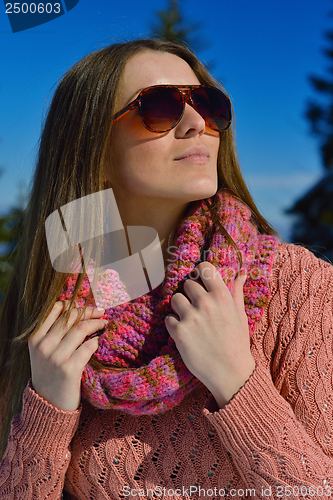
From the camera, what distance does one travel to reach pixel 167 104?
4.97 ft

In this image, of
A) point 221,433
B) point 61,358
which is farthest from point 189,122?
point 221,433

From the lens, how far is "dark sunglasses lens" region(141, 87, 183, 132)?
1.50 metres

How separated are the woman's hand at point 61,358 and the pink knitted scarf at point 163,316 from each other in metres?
0.06

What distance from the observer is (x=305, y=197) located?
812cm

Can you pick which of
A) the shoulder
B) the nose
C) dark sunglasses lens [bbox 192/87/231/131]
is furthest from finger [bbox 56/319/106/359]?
dark sunglasses lens [bbox 192/87/231/131]

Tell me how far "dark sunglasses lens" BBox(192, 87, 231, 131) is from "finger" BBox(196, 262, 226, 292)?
642mm

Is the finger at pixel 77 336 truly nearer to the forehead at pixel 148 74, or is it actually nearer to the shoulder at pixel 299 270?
the shoulder at pixel 299 270

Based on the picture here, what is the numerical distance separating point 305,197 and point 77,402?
303 inches

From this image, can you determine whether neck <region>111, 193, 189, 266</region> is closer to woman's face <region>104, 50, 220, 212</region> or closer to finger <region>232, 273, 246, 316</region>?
woman's face <region>104, 50, 220, 212</region>

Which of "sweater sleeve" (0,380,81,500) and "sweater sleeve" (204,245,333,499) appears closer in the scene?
"sweater sleeve" (204,245,333,499)

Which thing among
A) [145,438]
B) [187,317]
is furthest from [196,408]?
[187,317]

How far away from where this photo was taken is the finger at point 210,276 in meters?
1.38

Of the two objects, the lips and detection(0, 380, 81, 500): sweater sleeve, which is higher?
the lips

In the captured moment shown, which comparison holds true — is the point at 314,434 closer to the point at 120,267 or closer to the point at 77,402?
the point at 77,402
